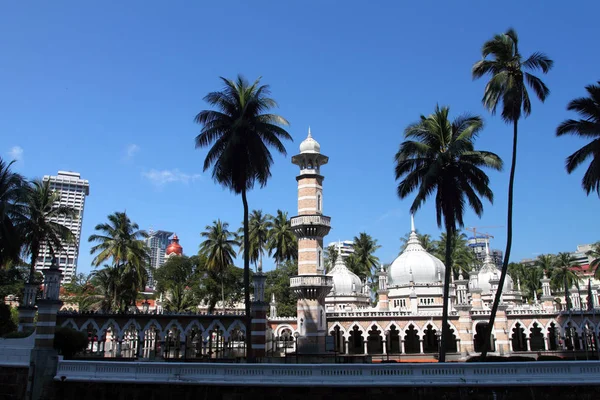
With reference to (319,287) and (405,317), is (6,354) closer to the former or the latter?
(319,287)

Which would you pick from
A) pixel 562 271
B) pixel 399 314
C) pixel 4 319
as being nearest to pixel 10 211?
pixel 4 319

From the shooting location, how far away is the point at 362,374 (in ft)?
68.2

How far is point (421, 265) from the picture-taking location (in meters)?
57.9

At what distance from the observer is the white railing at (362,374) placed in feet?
65.2

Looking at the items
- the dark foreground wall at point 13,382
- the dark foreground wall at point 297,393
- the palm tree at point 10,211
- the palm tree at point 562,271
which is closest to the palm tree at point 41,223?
the palm tree at point 10,211

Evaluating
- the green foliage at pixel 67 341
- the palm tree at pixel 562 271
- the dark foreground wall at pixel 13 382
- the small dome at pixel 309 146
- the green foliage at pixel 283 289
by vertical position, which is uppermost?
the small dome at pixel 309 146

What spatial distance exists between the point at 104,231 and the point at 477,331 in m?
38.6

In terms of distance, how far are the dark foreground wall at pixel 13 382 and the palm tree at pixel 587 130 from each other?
3043 centimetres

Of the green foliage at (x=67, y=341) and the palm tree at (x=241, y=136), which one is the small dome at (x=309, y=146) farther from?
the green foliage at (x=67, y=341)

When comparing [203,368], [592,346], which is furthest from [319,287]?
[592,346]

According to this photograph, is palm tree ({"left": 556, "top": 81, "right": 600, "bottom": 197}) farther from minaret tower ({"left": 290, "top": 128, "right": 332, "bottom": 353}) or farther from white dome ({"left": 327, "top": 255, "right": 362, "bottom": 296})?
white dome ({"left": 327, "top": 255, "right": 362, "bottom": 296})

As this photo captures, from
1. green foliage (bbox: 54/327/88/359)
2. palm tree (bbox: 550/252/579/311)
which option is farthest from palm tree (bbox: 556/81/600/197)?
palm tree (bbox: 550/252/579/311)

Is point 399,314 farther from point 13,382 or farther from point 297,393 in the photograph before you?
point 13,382

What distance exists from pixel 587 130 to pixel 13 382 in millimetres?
32357
